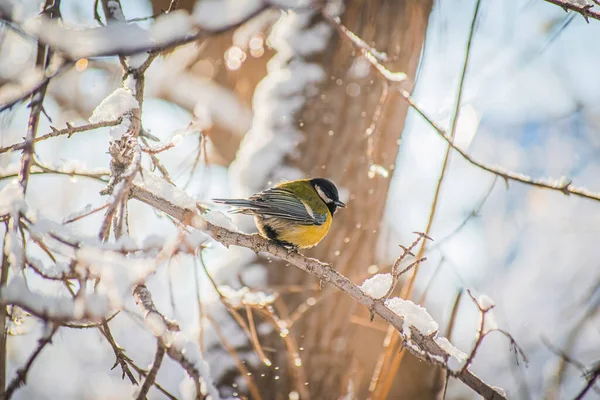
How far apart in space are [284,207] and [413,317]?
119 centimetres

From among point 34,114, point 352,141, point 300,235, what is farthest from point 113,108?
point 352,141

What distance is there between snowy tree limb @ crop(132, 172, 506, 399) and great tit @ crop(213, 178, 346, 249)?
0.52m

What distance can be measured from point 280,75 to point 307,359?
190 centimetres

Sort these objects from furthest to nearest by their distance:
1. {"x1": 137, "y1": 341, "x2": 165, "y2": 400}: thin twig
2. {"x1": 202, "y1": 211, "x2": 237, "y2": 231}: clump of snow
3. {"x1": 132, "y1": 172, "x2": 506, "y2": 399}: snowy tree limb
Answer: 1. {"x1": 202, "y1": 211, "x2": 237, "y2": 231}: clump of snow
2. {"x1": 132, "y1": 172, "x2": 506, "y2": 399}: snowy tree limb
3. {"x1": 137, "y1": 341, "x2": 165, "y2": 400}: thin twig

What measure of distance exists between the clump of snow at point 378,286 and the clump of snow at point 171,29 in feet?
3.69

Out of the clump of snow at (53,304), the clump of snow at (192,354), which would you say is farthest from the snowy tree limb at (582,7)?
the clump of snow at (53,304)

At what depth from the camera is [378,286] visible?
6.11ft

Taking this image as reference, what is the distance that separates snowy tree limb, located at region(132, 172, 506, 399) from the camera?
63.2 inches

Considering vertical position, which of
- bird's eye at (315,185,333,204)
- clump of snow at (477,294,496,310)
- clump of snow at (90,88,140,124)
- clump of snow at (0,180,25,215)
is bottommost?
clump of snow at (477,294,496,310)

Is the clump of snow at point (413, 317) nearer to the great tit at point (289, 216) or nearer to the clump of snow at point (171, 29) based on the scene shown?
the great tit at point (289, 216)

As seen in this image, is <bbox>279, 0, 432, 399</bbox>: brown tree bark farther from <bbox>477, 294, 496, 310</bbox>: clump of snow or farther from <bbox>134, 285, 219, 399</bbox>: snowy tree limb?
<bbox>134, 285, 219, 399</bbox>: snowy tree limb

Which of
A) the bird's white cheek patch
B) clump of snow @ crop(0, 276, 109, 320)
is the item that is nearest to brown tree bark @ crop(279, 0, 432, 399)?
the bird's white cheek patch

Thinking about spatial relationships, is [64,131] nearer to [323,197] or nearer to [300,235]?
[300,235]

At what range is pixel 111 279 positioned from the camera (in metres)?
1.08
